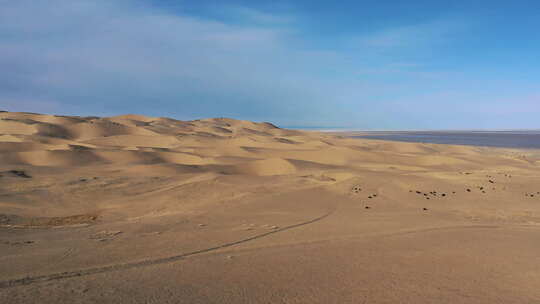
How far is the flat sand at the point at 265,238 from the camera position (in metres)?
3.58

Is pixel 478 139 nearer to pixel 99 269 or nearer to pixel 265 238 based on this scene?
pixel 265 238

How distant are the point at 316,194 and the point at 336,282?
5.64 meters

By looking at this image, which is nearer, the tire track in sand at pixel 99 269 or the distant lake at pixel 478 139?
the tire track in sand at pixel 99 269

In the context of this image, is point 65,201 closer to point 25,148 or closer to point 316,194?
point 316,194

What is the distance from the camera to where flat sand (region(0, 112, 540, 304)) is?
3578 mm

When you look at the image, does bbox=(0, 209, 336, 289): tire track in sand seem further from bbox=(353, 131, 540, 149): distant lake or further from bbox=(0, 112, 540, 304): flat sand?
bbox=(353, 131, 540, 149): distant lake

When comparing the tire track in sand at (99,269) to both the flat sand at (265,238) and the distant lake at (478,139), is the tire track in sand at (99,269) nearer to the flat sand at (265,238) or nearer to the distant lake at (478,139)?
the flat sand at (265,238)

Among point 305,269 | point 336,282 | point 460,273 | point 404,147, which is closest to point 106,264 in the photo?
point 305,269

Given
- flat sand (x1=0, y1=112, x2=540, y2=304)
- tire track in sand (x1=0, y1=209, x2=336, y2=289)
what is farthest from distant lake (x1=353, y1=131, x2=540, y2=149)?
tire track in sand (x1=0, y1=209, x2=336, y2=289)

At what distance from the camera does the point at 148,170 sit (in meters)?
13.3

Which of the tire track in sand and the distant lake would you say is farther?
the distant lake

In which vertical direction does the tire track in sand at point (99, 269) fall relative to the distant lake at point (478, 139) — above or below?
below

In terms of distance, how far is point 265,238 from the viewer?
545cm

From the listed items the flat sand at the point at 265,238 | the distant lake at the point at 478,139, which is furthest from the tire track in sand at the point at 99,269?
the distant lake at the point at 478,139
